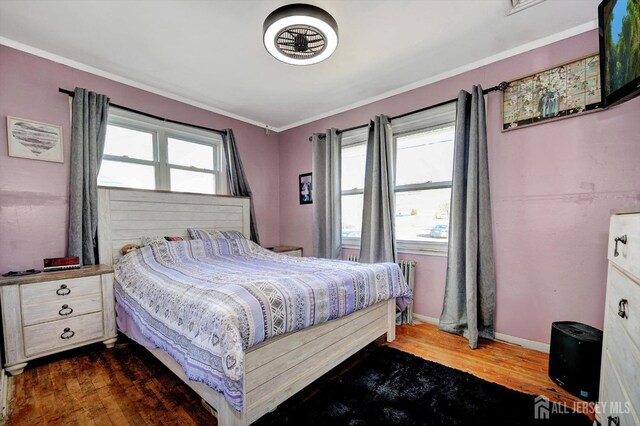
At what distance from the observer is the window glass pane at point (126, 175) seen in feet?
9.30

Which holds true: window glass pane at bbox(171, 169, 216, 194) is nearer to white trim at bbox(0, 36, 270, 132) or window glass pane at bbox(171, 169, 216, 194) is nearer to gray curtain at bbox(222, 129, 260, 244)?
gray curtain at bbox(222, 129, 260, 244)

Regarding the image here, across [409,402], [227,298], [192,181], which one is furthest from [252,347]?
[192,181]

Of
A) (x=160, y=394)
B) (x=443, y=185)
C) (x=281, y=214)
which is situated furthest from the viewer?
(x=281, y=214)

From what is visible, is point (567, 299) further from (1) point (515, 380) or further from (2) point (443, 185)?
(2) point (443, 185)

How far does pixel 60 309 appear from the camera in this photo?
2.13m

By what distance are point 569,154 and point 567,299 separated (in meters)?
1.14

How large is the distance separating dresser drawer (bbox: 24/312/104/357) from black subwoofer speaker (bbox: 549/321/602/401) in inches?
135

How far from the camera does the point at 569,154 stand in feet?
7.14

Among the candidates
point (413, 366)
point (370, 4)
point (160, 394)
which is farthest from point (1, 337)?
point (370, 4)

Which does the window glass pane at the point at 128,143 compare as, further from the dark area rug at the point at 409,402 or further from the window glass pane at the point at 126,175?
the dark area rug at the point at 409,402

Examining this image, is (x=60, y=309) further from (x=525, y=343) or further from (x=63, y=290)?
(x=525, y=343)

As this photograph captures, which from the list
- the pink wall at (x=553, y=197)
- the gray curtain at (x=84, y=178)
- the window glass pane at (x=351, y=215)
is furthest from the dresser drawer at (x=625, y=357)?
the gray curtain at (x=84, y=178)

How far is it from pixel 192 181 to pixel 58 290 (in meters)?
1.75

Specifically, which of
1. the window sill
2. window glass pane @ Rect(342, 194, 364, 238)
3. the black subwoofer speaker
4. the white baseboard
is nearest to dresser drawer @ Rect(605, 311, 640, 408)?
the black subwoofer speaker
